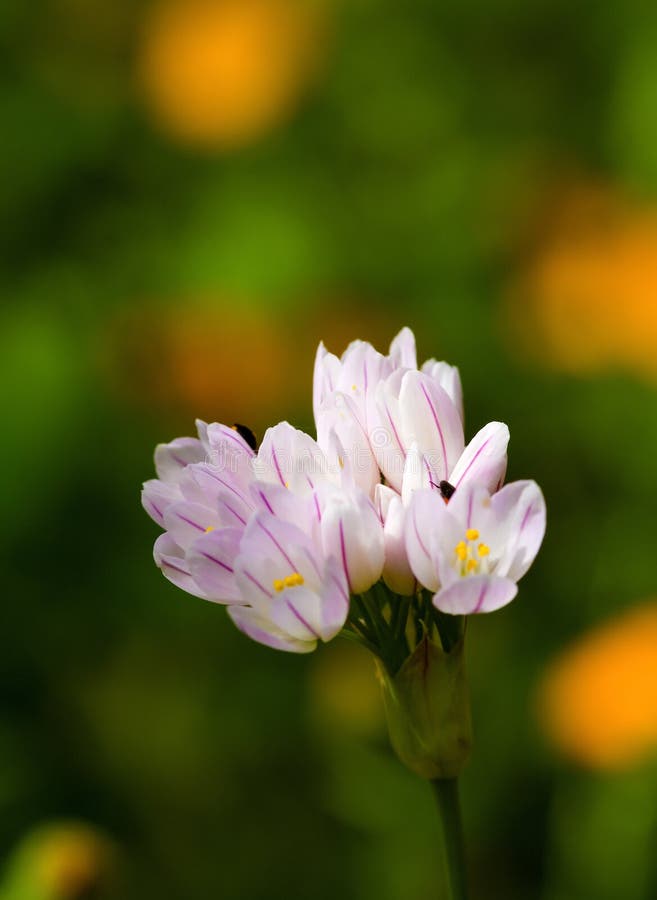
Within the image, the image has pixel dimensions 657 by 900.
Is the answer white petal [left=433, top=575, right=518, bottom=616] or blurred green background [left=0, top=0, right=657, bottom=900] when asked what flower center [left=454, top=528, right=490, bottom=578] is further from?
blurred green background [left=0, top=0, right=657, bottom=900]

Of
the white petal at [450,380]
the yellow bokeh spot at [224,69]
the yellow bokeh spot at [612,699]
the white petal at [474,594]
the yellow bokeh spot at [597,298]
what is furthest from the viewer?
the yellow bokeh spot at [224,69]

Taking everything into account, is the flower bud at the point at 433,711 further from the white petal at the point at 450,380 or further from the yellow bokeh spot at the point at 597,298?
the yellow bokeh spot at the point at 597,298

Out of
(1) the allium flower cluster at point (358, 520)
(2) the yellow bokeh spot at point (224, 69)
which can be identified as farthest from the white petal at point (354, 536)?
(2) the yellow bokeh spot at point (224, 69)

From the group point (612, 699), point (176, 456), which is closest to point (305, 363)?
point (612, 699)

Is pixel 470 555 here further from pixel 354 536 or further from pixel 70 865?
pixel 70 865

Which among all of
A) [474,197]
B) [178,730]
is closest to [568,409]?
[474,197]
